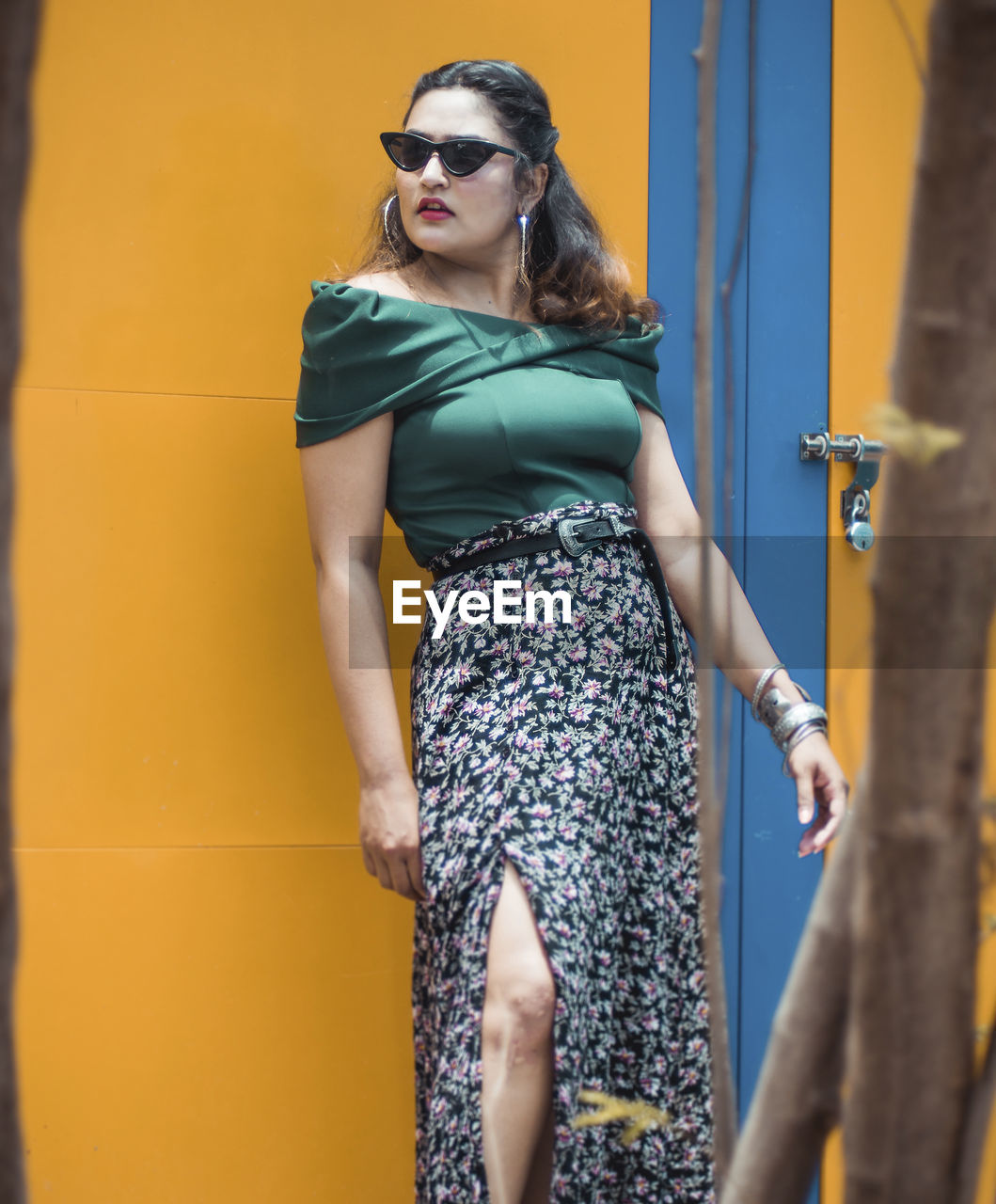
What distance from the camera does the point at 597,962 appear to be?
1.53 metres

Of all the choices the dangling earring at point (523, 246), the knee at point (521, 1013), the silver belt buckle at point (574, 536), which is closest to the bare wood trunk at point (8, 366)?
the knee at point (521, 1013)

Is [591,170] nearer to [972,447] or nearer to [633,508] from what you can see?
[633,508]

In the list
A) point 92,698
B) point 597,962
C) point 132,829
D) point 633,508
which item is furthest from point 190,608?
point 597,962

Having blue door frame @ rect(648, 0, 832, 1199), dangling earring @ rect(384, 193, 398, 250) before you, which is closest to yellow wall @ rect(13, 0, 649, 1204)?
dangling earring @ rect(384, 193, 398, 250)

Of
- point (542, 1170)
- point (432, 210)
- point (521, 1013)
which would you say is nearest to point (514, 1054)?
point (521, 1013)

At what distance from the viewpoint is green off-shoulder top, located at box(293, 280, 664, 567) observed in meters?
1.64

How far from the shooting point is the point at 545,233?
1875 millimetres

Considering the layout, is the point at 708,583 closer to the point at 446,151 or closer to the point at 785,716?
the point at 785,716

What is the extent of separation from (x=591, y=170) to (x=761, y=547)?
0.67 m

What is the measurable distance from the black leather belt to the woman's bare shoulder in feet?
1.19

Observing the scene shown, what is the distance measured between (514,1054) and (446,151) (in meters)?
1.13

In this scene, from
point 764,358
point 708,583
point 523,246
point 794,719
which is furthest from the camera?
point 764,358

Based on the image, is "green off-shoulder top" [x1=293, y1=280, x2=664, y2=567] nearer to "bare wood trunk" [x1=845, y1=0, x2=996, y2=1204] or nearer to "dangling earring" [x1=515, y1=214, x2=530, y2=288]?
"dangling earring" [x1=515, y1=214, x2=530, y2=288]

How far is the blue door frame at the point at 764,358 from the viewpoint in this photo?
2105 mm
